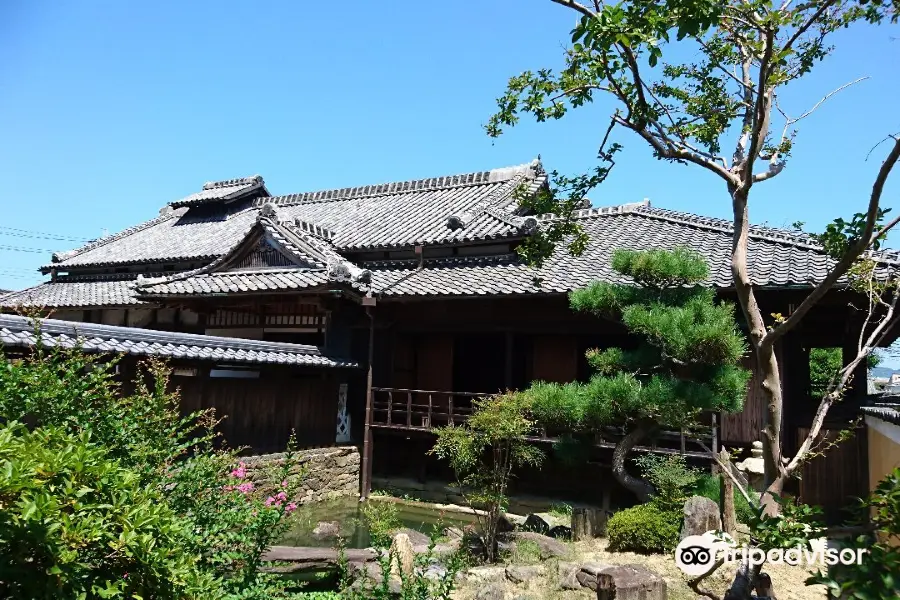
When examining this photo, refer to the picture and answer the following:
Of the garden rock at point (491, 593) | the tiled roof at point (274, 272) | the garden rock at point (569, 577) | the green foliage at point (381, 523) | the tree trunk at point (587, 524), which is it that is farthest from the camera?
the tiled roof at point (274, 272)

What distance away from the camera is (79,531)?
2965mm

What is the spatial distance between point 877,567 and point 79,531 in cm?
337

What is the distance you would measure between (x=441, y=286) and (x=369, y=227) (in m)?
5.64

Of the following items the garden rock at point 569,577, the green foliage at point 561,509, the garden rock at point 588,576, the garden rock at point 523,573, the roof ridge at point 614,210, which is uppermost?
the roof ridge at point 614,210

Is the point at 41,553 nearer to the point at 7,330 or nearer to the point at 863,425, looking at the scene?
the point at 7,330

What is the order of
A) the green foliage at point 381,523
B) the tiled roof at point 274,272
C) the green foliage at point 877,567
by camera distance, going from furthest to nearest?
the tiled roof at point 274,272 → the green foliage at point 381,523 → the green foliage at point 877,567

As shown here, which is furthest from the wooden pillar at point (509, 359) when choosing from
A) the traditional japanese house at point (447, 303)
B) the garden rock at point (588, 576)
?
the garden rock at point (588, 576)

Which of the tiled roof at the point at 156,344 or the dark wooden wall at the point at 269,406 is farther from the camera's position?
the dark wooden wall at the point at 269,406

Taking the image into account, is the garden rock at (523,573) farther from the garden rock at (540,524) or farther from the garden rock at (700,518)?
the garden rock at (540,524)

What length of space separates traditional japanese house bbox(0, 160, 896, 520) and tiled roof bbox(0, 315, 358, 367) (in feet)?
3.13

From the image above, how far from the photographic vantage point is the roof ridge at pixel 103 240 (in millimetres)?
22766

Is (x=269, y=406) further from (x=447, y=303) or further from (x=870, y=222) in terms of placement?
(x=870, y=222)

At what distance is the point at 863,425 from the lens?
35.4 feet

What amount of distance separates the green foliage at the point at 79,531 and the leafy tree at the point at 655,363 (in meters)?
7.13
